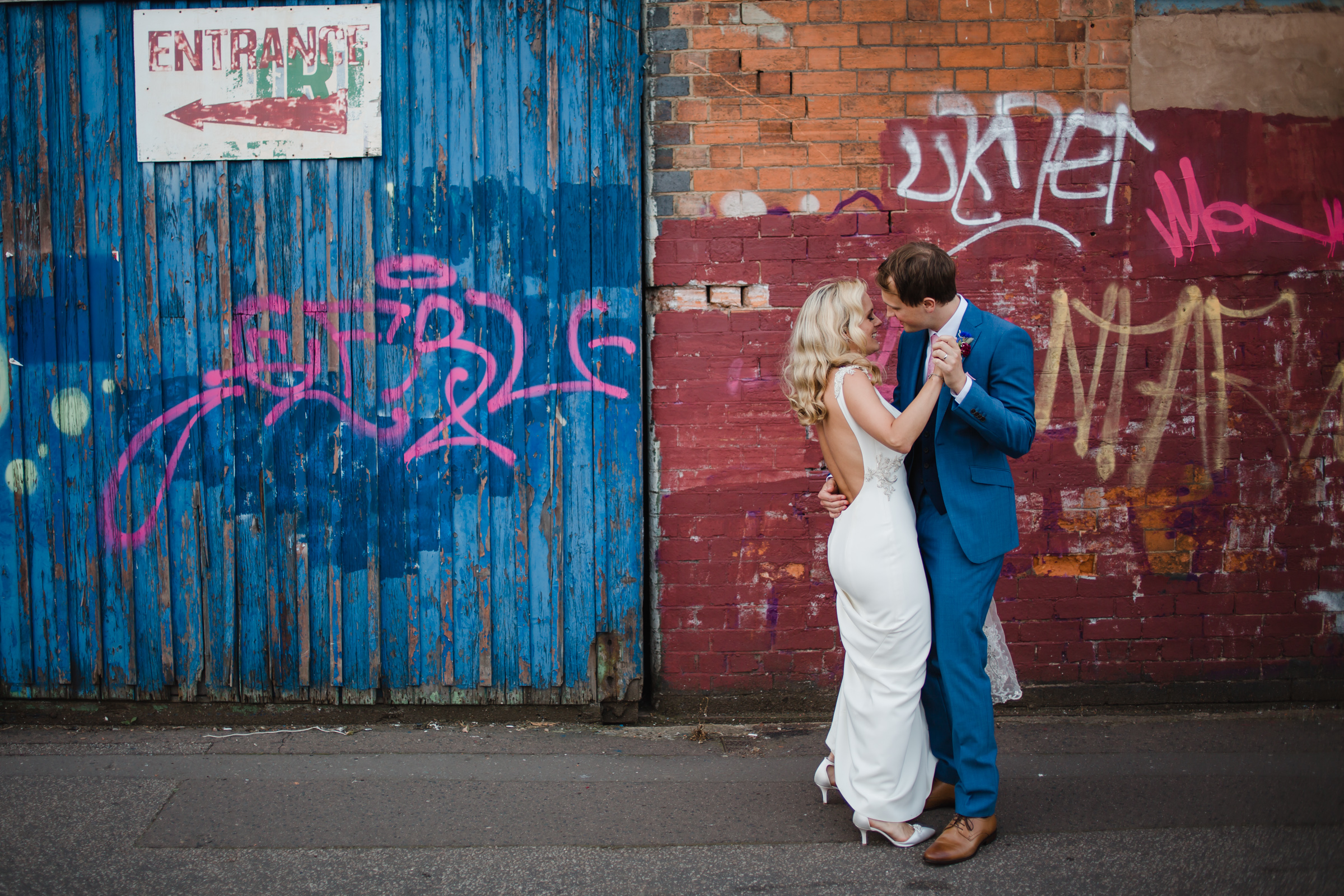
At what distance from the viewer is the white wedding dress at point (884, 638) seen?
296 centimetres

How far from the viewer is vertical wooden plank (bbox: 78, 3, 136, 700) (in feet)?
12.9

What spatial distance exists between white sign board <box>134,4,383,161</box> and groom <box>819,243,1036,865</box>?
235 centimetres

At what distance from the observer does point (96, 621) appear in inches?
160

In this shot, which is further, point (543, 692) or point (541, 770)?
point (543, 692)

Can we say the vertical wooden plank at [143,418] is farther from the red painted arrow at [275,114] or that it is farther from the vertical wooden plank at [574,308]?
the vertical wooden plank at [574,308]

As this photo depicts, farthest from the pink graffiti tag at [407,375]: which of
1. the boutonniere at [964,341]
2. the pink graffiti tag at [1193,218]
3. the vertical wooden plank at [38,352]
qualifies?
the pink graffiti tag at [1193,218]

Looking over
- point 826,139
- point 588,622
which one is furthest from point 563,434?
point 826,139

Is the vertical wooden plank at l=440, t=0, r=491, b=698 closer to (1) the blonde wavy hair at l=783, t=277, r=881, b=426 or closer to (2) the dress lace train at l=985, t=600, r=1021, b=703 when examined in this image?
(1) the blonde wavy hair at l=783, t=277, r=881, b=426

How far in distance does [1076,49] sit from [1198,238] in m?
0.95

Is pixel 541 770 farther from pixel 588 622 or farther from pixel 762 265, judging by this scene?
pixel 762 265

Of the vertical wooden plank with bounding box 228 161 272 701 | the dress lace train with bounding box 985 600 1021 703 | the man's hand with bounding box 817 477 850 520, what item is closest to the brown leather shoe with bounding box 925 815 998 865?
the dress lace train with bounding box 985 600 1021 703

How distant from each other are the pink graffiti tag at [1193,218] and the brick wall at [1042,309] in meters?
0.01

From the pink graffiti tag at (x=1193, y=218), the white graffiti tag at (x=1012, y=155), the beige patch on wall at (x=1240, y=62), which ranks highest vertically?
the beige patch on wall at (x=1240, y=62)

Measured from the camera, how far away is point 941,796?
3266 millimetres
